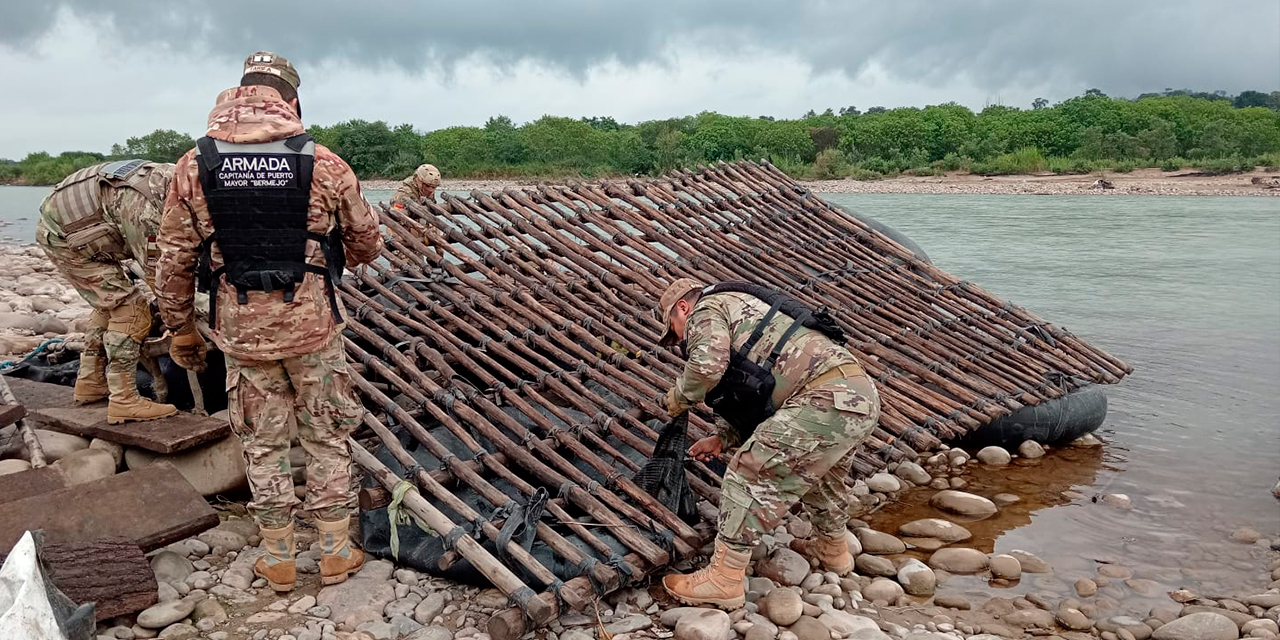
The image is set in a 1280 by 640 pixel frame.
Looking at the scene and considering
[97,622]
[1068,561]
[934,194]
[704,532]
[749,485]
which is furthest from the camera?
[934,194]

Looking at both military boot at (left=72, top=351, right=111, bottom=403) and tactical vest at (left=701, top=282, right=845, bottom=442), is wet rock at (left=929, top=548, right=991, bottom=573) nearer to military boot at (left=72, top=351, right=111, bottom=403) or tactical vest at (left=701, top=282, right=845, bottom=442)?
tactical vest at (left=701, top=282, right=845, bottom=442)

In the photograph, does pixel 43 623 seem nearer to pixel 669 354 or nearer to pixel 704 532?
pixel 704 532

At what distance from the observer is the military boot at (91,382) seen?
16.5ft

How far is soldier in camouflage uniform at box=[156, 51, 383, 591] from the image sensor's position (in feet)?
11.3

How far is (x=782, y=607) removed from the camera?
13.0 ft

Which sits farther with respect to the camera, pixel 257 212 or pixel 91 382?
pixel 91 382

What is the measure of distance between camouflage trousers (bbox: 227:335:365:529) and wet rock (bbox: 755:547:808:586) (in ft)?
6.26

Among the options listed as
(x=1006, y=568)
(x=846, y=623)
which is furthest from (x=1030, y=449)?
(x=846, y=623)

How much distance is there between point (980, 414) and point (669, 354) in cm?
213

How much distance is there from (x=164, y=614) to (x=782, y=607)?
95.3 inches

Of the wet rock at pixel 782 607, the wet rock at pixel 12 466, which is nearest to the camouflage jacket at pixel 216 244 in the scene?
the wet rock at pixel 12 466

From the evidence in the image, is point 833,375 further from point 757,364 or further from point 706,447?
point 706,447

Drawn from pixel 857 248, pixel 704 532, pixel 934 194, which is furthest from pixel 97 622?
pixel 934 194

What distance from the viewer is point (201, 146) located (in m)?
3.40
